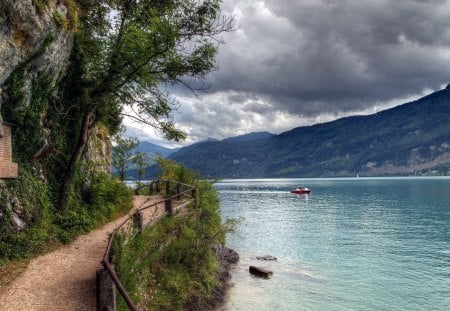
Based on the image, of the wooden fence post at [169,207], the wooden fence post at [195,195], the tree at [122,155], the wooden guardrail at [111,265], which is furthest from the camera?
the tree at [122,155]

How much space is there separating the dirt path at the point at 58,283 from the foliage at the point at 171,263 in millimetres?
1346

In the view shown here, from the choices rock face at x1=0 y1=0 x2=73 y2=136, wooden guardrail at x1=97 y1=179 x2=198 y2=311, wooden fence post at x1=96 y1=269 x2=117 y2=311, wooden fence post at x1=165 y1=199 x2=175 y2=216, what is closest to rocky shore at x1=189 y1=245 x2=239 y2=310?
wooden guardrail at x1=97 y1=179 x2=198 y2=311

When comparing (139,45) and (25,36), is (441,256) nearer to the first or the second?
(139,45)

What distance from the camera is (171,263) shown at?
20.1m

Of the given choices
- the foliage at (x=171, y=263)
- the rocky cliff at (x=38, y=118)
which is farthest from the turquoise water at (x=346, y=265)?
the rocky cliff at (x=38, y=118)

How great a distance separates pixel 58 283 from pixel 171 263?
8.35 meters

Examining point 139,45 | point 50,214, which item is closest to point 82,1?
point 139,45

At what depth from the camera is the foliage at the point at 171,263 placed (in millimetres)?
13828

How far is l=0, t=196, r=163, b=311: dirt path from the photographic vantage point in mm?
11008

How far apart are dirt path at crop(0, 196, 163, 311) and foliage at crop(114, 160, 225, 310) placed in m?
1.35

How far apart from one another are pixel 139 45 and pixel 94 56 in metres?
4.41

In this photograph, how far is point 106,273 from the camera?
10430 mm

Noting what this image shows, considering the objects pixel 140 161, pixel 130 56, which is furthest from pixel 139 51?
pixel 140 161

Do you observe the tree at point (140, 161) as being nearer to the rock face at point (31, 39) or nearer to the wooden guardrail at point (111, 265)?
the wooden guardrail at point (111, 265)
